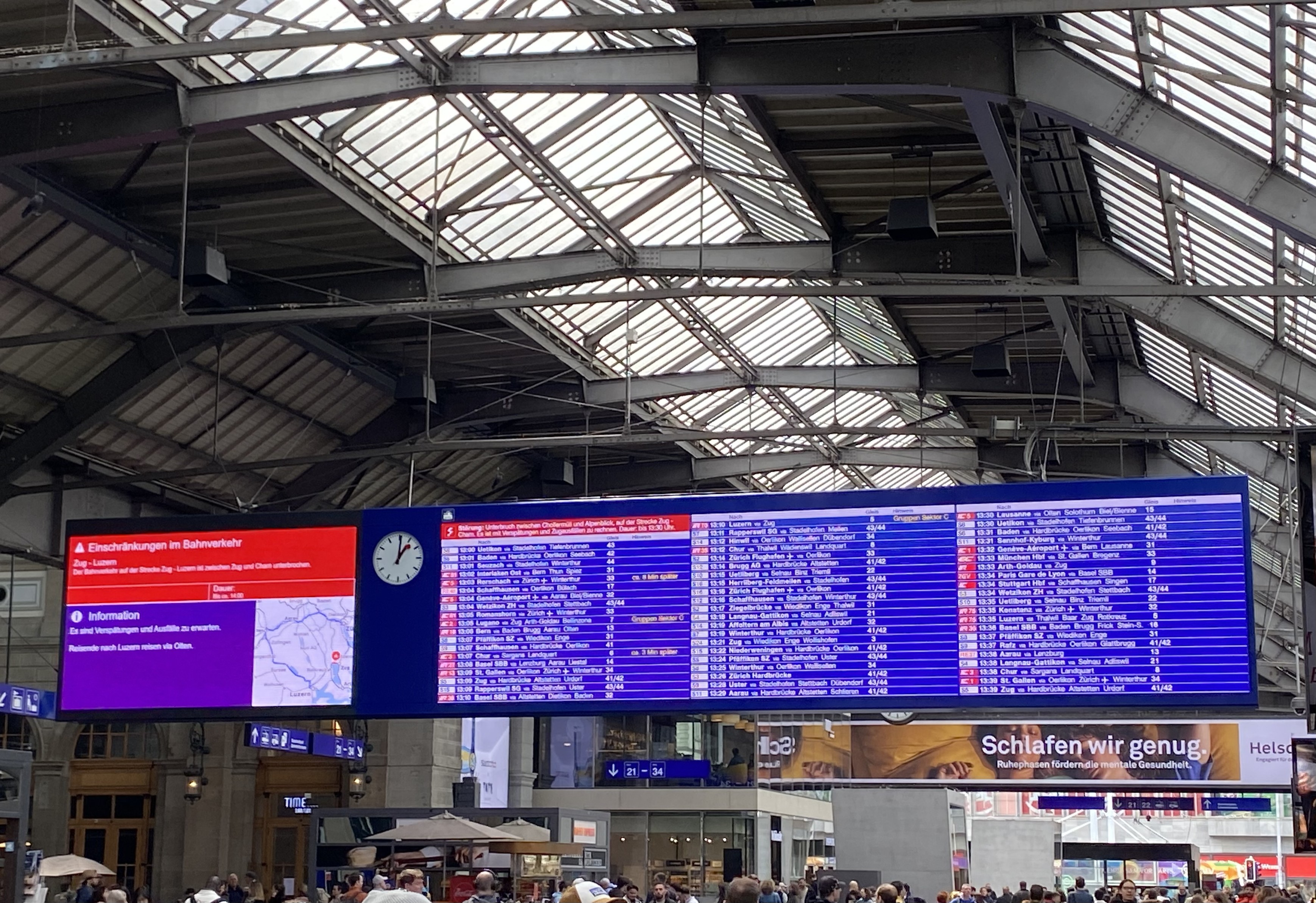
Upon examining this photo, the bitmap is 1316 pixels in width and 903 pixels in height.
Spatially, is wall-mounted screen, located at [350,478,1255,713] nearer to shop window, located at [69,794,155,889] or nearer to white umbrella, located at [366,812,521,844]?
white umbrella, located at [366,812,521,844]

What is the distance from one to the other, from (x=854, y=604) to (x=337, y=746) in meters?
14.7

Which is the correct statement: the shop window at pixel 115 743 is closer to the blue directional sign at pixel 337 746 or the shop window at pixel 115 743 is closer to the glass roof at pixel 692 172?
the blue directional sign at pixel 337 746

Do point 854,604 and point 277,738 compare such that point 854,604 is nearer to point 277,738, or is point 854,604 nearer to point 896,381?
point 896,381

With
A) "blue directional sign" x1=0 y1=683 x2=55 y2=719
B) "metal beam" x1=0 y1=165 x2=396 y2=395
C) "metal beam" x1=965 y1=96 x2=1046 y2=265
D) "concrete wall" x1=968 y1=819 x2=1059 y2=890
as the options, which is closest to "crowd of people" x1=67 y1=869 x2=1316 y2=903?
"concrete wall" x1=968 y1=819 x2=1059 y2=890

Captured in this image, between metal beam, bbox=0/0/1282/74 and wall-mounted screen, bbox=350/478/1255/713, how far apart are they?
18.5ft

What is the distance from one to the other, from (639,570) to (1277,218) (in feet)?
22.2

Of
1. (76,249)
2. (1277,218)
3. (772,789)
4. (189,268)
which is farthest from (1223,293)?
(772,789)

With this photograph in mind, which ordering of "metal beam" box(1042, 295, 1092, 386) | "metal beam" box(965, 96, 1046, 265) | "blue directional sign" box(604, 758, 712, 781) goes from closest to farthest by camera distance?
"metal beam" box(965, 96, 1046, 265)
"metal beam" box(1042, 295, 1092, 386)
"blue directional sign" box(604, 758, 712, 781)

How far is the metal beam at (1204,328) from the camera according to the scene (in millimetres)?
19109

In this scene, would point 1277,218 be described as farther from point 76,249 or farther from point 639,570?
point 76,249

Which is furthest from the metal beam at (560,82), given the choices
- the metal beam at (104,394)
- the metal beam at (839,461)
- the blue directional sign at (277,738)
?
the metal beam at (839,461)

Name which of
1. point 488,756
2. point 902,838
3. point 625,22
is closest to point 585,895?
point 625,22

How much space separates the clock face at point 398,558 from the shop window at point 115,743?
17829 mm

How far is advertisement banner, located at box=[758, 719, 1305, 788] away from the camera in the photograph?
38594 mm
